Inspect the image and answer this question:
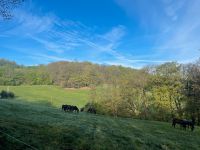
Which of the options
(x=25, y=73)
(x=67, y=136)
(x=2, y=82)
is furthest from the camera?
(x=25, y=73)

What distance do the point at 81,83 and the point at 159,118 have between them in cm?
6448

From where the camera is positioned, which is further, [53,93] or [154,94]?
[53,93]

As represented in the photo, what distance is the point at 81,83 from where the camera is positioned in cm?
11856

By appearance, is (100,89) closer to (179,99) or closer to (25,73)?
(179,99)

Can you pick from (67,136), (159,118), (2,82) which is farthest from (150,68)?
(2,82)

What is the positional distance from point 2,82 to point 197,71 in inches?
4259

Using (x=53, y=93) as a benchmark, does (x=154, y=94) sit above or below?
above

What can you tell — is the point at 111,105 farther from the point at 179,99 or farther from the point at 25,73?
the point at 25,73

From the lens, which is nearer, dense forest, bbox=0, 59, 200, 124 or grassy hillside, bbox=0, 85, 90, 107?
dense forest, bbox=0, 59, 200, 124

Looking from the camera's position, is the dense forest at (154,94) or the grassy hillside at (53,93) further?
the grassy hillside at (53,93)

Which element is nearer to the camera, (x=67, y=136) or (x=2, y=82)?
(x=67, y=136)

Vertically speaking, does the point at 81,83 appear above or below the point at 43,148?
above

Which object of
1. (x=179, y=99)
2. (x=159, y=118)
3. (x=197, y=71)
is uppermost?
(x=197, y=71)

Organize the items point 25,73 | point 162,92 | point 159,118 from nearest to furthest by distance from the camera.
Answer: point 159,118, point 162,92, point 25,73
